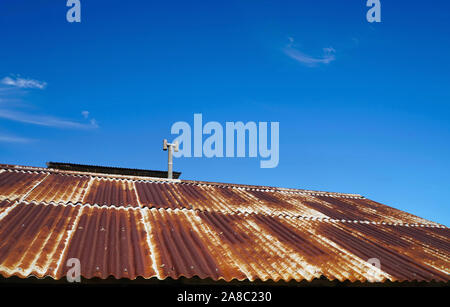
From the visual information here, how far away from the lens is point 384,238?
6027 mm

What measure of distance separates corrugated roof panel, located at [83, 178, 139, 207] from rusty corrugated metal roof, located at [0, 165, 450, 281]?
0.02 meters

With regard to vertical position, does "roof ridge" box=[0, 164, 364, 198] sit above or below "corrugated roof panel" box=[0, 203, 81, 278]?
above

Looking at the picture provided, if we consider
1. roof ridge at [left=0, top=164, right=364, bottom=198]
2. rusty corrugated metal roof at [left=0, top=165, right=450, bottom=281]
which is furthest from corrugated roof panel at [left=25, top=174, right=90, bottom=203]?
roof ridge at [left=0, top=164, right=364, bottom=198]

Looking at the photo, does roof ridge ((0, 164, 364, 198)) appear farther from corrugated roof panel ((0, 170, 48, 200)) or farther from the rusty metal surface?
the rusty metal surface

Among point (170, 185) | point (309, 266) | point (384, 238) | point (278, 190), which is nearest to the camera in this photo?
point (309, 266)

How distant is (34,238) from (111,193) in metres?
2.37

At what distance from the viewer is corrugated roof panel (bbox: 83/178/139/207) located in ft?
18.5

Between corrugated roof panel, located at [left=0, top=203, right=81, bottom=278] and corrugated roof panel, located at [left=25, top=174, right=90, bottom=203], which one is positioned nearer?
corrugated roof panel, located at [left=0, top=203, right=81, bottom=278]

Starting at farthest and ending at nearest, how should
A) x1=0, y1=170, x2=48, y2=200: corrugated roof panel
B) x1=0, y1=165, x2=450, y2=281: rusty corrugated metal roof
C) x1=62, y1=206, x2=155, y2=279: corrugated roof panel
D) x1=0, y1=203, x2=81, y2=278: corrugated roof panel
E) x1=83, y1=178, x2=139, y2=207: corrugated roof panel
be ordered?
x1=83, y1=178, x2=139, y2=207: corrugated roof panel, x1=0, y1=170, x2=48, y2=200: corrugated roof panel, x1=0, y1=165, x2=450, y2=281: rusty corrugated metal roof, x1=62, y1=206, x2=155, y2=279: corrugated roof panel, x1=0, y1=203, x2=81, y2=278: corrugated roof panel

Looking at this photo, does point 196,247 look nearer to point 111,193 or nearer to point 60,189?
point 111,193
